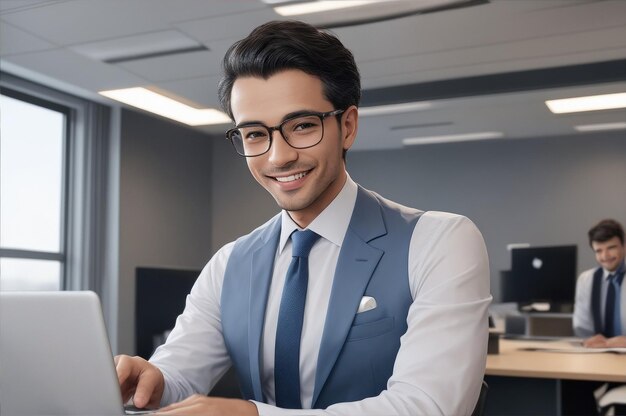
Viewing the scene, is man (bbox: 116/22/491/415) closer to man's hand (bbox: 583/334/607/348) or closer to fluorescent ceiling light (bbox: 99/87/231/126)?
man's hand (bbox: 583/334/607/348)

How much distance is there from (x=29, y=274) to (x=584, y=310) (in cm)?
339

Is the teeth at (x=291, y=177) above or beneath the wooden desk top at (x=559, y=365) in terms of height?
above

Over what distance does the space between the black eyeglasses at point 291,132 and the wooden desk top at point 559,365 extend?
1.41 metres

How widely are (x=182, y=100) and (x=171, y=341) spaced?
3.54 metres

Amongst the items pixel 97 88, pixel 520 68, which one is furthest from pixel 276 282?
pixel 97 88

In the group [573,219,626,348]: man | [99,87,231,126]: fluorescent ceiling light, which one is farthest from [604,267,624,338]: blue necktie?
[99,87,231,126]: fluorescent ceiling light

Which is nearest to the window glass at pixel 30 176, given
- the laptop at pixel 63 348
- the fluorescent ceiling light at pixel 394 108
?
the fluorescent ceiling light at pixel 394 108

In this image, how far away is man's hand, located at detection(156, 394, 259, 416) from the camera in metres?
0.78

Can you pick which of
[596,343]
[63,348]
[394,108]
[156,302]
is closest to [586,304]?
[596,343]

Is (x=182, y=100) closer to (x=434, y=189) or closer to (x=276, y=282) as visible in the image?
(x=434, y=189)

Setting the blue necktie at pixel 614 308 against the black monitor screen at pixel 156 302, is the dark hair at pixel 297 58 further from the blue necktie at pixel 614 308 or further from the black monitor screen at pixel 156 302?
the blue necktie at pixel 614 308

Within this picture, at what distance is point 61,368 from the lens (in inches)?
29.0

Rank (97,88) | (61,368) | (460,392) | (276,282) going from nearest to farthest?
(61,368), (460,392), (276,282), (97,88)

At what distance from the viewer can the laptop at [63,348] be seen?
0.73 m
